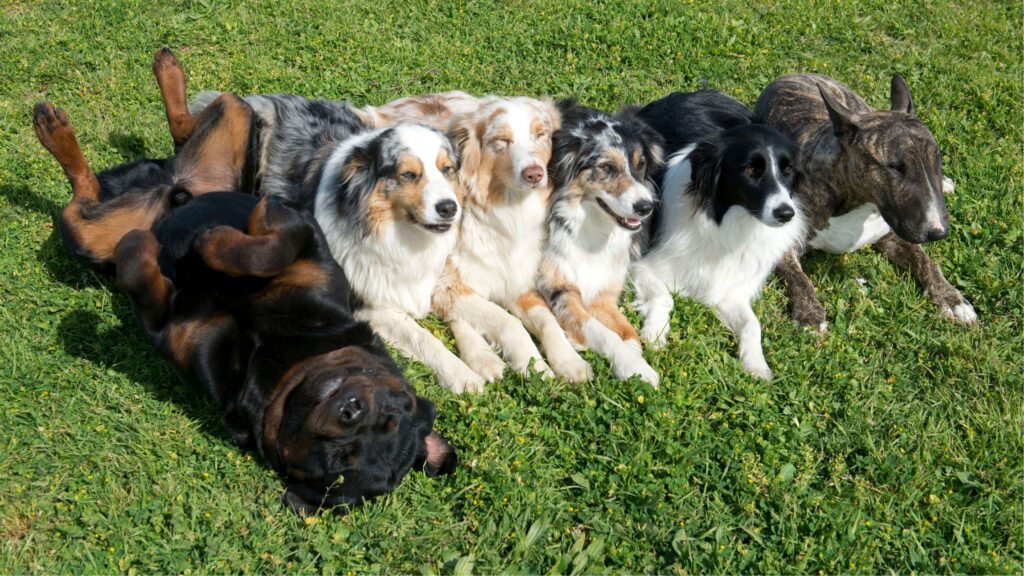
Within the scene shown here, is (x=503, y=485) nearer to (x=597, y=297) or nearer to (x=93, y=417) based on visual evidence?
(x=597, y=297)

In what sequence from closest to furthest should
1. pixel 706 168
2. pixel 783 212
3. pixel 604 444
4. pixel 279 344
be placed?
pixel 279 344
pixel 604 444
pixel 783 212
pixel 706 168

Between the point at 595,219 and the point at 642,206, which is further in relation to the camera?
the point at 595,219

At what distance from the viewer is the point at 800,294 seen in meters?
5.49

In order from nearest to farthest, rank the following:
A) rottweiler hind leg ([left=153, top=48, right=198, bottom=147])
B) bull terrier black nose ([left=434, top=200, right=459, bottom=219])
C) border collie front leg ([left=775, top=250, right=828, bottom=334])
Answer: bull terrier black nose ([left=434, top=200, right=459, bottom=219])
border collie front leg ([left=775, top=250, right=828, bottom=334])
rottweiler hind leg ([left=153, top=48, right=198, bottom=147])

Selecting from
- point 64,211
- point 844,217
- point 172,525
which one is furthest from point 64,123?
point 844,217

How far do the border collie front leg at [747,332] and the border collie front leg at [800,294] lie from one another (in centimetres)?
32

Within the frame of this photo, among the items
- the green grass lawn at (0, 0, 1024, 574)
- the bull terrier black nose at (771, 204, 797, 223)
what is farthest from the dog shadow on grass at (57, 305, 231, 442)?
the bull terrier black nose at (771, 204, 797, 223)

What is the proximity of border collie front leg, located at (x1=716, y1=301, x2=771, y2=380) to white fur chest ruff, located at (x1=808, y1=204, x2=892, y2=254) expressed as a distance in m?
0.93

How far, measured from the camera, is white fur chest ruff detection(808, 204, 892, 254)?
571 centimetres

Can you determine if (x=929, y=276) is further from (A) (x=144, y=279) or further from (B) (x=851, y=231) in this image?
(A) (x=144, y=279)

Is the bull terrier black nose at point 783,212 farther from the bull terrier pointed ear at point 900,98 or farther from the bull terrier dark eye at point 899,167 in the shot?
the bull terrier pointed ear at point 900,98

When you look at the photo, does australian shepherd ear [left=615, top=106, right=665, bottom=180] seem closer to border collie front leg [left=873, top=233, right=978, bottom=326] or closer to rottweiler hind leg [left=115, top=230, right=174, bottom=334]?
border collie front leg [left=873, top=233, right=978, bottom=326]

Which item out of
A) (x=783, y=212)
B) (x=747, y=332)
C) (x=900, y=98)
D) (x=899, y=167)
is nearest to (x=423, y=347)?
(x=747, y=332)

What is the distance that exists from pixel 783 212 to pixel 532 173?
5.17ft
